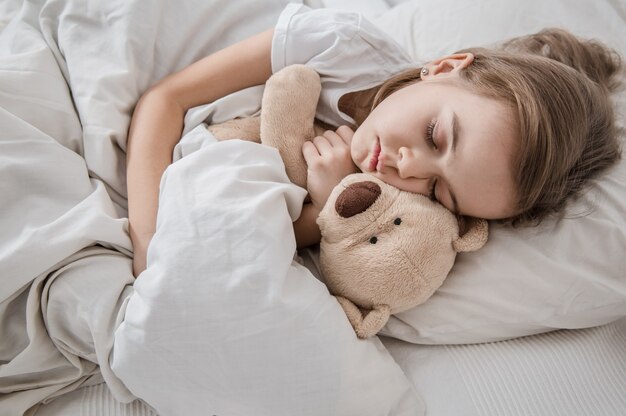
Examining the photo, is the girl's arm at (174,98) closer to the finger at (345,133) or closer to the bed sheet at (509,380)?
the finger at (345,133)

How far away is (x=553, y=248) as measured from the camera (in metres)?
0.79

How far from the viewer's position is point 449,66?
0.85 meters

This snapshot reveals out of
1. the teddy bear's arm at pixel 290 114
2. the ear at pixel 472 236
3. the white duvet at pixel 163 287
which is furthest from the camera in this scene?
the teddy bear's arm at pixel 290 114

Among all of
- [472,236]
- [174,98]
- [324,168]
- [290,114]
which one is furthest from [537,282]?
[174,98]

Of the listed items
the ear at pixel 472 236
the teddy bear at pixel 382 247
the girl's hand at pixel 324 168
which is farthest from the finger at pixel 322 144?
the ear at pixel 472 236

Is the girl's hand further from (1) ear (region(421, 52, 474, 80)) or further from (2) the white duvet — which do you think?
(1) ear (region(421, 52, 474, 80))

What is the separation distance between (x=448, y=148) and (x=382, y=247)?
7.2 inches

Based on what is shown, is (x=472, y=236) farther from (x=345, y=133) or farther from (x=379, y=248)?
(x=345, y=133)

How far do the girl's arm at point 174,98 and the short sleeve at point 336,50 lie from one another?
4cm

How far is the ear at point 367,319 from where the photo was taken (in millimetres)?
703

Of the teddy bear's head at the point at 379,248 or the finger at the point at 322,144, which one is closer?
the teddy bear's head at the point at 379,248

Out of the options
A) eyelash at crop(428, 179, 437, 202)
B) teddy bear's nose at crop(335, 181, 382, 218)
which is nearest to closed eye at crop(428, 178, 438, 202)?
eyelash at crop(428, 179, 437, 202)

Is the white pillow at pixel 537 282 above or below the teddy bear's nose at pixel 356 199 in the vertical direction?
below

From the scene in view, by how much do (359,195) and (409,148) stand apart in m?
0.14
